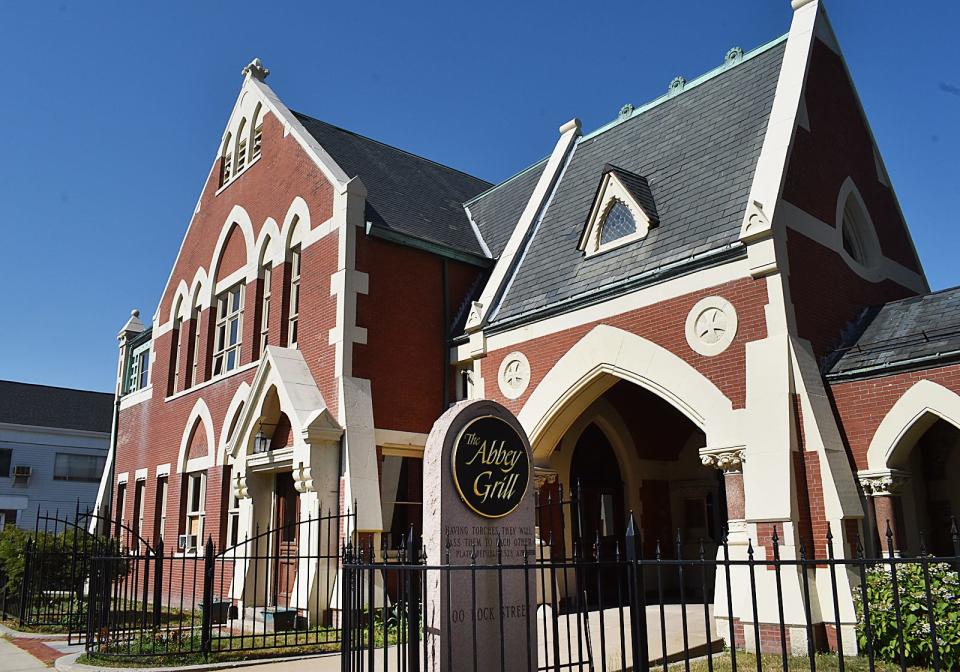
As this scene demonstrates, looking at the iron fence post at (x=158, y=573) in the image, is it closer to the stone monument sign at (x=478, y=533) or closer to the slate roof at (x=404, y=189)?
the stone monument sign at (x=478, y=533)

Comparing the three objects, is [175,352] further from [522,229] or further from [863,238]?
[863,238]

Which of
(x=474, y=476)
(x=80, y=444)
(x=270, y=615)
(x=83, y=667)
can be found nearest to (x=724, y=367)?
(x=474, y=476)

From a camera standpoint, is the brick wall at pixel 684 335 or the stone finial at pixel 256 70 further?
the stone finial at pixel 256 70

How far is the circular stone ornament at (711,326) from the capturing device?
1148 cm

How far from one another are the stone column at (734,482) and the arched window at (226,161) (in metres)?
16.3

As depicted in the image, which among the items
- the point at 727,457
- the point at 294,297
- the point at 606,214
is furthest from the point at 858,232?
the point at 294,297

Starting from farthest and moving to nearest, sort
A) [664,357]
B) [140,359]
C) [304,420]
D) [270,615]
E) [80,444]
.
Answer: [80,444]
[140,359]
[304,420]
[270,615]
[664,357]

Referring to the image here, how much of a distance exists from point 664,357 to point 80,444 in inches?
1682

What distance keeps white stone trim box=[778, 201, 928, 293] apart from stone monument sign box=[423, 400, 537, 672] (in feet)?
20.4

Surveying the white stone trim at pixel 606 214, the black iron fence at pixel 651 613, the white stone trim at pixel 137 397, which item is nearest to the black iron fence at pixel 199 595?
the black iron fence at pixel 651 613

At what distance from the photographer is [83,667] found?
1051 cm

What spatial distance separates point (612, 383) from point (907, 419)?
461 centimetres

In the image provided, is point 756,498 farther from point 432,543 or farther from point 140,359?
point 140,359

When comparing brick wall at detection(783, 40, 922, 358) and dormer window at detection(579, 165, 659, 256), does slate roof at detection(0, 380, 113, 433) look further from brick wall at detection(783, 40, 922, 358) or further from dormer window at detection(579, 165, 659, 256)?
brick wall at detection(783, 40, 922, 358)
